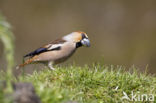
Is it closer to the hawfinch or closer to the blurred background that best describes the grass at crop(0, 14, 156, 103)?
the hawfinch

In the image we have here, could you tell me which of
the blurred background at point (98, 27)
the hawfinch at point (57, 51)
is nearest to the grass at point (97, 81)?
the hawfinch at point (57, 51)

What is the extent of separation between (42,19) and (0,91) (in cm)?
1000

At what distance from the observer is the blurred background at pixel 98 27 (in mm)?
14219

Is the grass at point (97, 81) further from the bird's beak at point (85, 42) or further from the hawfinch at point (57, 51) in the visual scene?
the bird's beak at point (85, 42)

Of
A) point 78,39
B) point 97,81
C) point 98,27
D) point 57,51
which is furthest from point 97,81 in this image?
point 98,27

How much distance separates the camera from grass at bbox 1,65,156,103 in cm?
704

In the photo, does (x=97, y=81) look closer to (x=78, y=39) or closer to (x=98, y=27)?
(x=78, y=39)

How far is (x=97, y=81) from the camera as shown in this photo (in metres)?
7.34

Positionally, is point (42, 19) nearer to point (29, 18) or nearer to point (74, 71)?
point (29, 18)

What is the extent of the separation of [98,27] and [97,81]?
24.3 feet

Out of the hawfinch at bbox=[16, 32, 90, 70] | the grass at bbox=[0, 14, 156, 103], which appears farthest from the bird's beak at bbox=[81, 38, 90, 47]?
the grass at bbox=[0, 14, 156, 103]

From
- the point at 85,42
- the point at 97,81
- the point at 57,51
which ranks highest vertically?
the point at 85,42

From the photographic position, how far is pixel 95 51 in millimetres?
14219

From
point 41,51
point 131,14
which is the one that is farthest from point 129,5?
point 41,51
